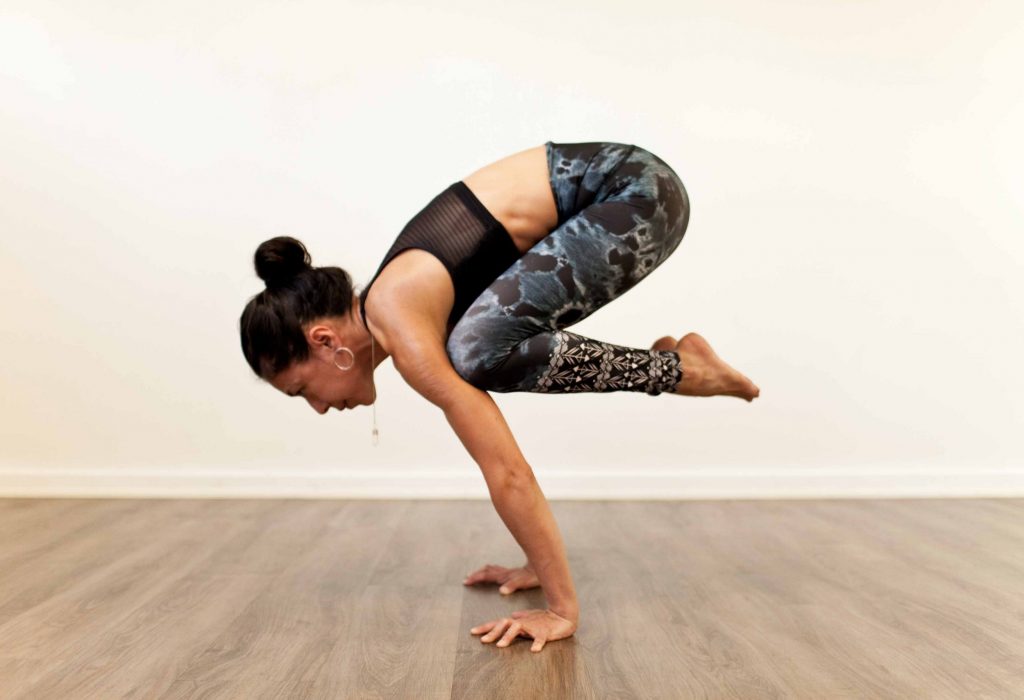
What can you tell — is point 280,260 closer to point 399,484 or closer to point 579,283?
point 579,283

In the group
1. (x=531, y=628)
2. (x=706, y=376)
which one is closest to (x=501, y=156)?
(x=706, y=376)

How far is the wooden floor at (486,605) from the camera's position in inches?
61.2

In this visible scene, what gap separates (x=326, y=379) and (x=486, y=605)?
2.02ft

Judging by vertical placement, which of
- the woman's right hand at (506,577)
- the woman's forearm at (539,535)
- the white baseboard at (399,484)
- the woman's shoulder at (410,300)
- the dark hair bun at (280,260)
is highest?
the dark hair bun at (280,260)

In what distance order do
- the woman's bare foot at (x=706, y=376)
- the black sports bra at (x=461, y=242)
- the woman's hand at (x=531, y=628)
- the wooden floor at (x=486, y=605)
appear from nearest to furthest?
the wooden floor at (x=486, y=605) → the woman's hand at (x=531, y=628) → the black sports bra at (x=461, y=242) → the woman's bare foot at (x=706, y=376)

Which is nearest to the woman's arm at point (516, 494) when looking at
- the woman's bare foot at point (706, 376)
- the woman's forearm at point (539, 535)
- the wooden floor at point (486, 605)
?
the woman's forearm at point (539, 535)

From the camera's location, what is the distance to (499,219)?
2027mm

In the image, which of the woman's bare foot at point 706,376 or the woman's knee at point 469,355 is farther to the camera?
the woman's bare foot at point 706,376

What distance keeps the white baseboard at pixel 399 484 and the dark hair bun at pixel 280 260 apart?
5.50 ft

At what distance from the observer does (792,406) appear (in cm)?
368

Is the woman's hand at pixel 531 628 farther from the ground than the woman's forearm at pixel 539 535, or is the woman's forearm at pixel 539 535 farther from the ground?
the woman's forearm at pixel 539 535

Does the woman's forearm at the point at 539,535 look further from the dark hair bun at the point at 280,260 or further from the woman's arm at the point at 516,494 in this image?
the dark hair bun at the point at 280,260

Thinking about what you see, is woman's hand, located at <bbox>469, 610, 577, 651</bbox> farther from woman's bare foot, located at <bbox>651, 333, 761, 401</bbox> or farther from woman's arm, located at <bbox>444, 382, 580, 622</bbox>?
woman's bare foot, located at <bbox>651, 333, 761, 401</bbox>

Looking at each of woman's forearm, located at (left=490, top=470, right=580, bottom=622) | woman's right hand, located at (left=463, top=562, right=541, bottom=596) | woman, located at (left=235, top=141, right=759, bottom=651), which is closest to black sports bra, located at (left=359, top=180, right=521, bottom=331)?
woman, located at (left=235, top=141, right=759, bottom=651)
